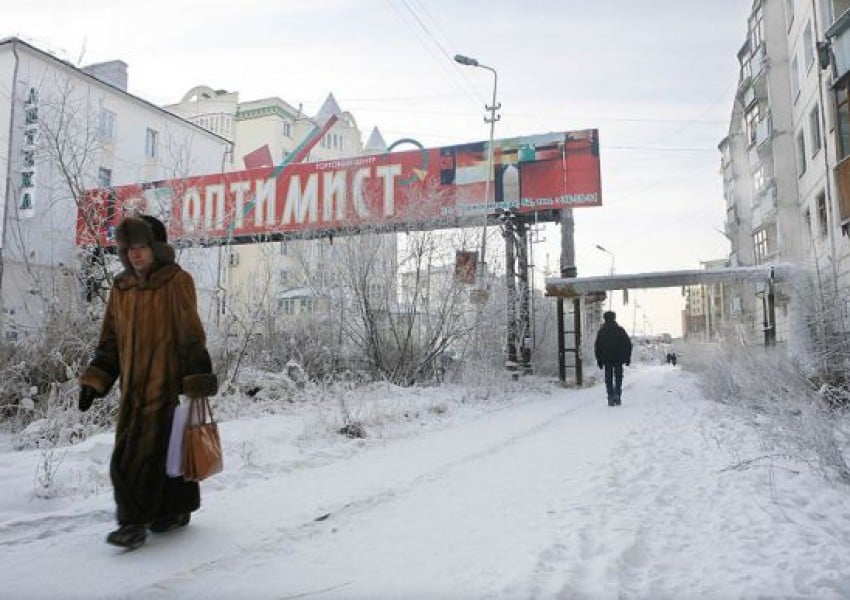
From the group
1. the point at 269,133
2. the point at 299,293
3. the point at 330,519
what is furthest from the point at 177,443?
the point at 269,133

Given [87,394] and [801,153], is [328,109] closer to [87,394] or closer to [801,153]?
[801,153]

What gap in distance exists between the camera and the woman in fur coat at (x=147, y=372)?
10.6ft

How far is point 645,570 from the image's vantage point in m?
2.87

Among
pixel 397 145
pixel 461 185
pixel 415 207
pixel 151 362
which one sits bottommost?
pixel 151 362

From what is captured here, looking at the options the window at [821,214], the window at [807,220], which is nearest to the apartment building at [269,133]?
the window at [821,214]

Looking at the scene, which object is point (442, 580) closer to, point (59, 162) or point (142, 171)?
point (59, 162)

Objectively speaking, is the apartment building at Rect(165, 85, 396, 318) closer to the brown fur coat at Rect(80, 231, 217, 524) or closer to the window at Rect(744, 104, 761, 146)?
the brown fur coat at Rect(80, 231, 217, 524)

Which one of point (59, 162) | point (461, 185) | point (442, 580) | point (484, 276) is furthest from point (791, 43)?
point (442, 580)

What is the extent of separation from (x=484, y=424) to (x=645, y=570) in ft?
19.8

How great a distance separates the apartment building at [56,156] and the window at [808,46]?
1836 cm

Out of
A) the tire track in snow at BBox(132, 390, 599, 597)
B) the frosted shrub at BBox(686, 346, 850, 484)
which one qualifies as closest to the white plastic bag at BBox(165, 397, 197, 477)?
the tire track in snow at BBox(132, 390, 599, 597)

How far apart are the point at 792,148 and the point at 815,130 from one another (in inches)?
316

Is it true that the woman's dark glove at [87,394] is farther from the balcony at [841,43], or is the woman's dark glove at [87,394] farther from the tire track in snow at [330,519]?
the balcony at [841,43]

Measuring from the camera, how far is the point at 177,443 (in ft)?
10.6
